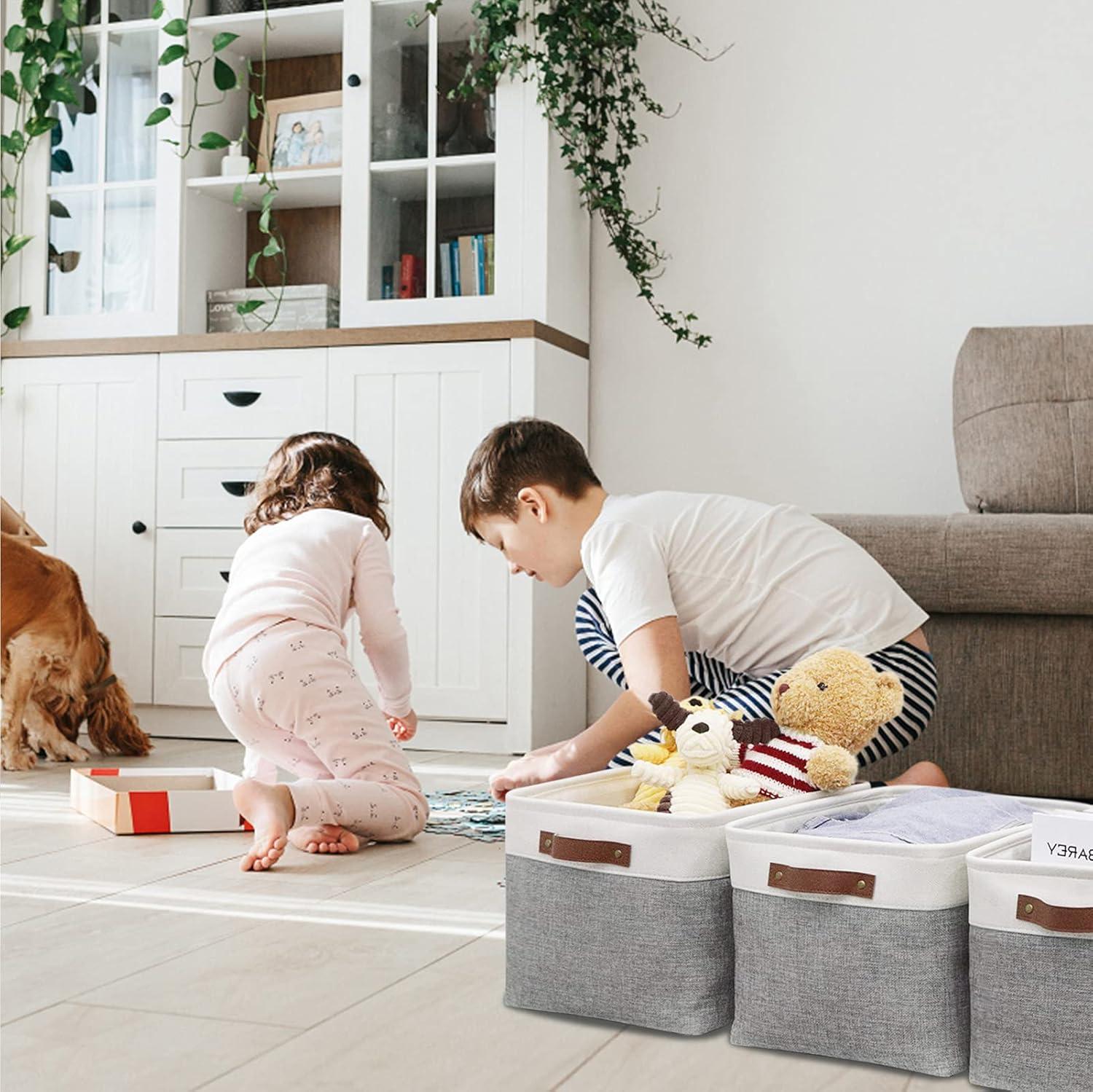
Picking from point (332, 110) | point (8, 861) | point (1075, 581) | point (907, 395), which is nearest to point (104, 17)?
point (332, 110)

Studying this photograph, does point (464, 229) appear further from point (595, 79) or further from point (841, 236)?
point (841, 236)

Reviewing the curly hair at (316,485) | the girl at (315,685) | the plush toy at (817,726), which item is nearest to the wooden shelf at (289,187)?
the curly hair at (316,485)

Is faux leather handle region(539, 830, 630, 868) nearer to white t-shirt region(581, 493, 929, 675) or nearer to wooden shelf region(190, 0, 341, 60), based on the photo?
white t-shirt region(581, 493, 929, 675)

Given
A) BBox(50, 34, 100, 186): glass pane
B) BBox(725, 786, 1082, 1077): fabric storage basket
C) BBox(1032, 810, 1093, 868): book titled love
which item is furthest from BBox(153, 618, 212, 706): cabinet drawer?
BBox(1032, 810, 1093, 868): book titled love

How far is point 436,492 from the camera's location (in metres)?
2.91

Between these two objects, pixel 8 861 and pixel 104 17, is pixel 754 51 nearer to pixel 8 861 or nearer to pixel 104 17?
pixel 104 17

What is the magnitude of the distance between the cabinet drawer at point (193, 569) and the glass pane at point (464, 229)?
75 centimetres

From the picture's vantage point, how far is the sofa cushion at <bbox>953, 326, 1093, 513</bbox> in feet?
8.59

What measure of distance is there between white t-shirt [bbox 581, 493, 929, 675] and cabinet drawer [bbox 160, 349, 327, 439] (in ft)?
4.69

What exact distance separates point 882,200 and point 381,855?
2.08m

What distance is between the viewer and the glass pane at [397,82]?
3.08 meters

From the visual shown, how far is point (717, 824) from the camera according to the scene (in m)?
1.05

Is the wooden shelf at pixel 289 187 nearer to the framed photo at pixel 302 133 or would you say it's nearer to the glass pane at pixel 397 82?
the framed photo at pixel 302 133

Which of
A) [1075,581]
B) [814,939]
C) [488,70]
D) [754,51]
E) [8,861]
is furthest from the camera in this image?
[754,51]
